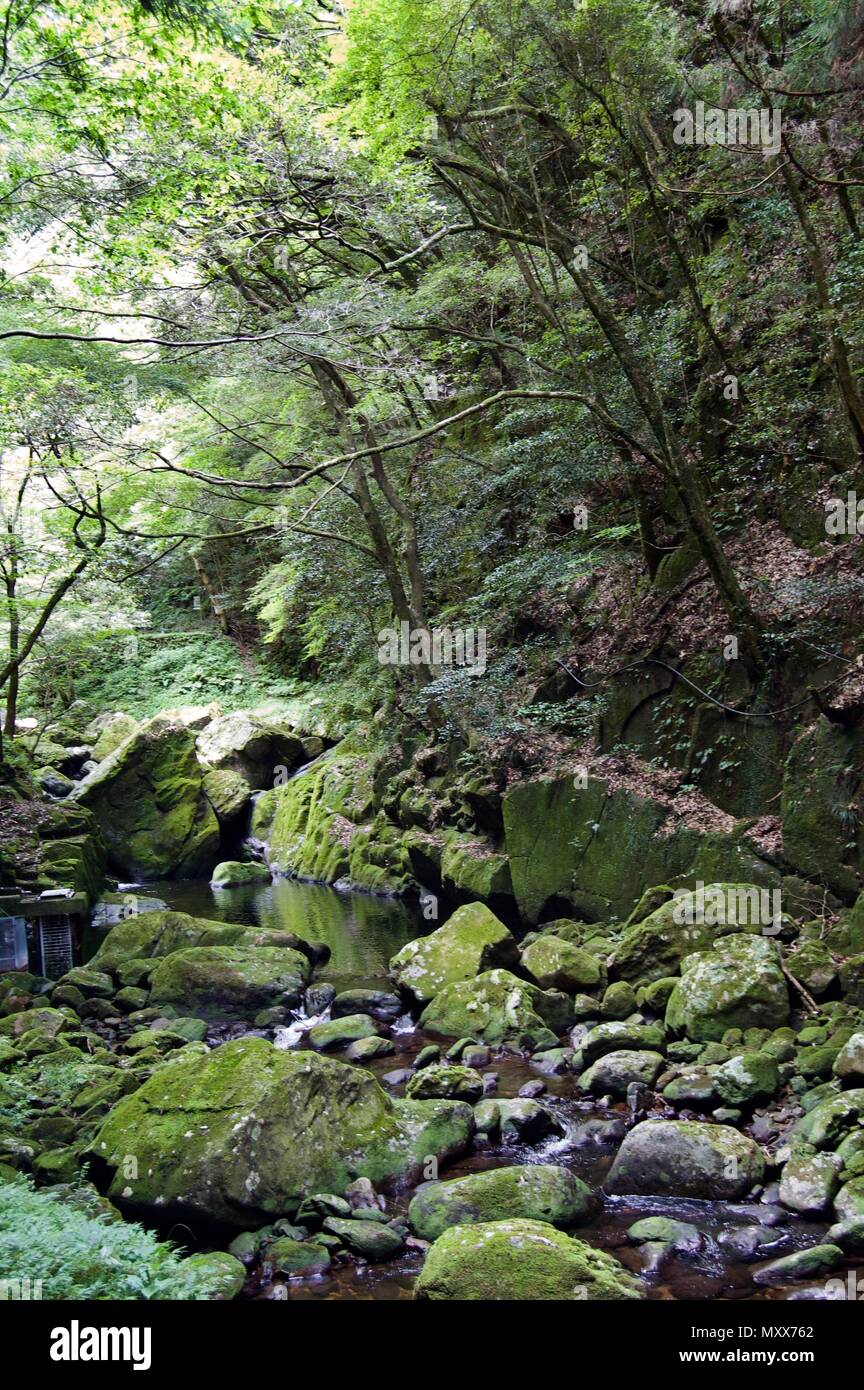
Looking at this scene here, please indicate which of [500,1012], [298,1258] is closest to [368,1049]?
[500,1012]

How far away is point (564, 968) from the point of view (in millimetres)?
9000

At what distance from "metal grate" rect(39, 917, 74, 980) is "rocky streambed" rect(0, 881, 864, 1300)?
1.81 meters

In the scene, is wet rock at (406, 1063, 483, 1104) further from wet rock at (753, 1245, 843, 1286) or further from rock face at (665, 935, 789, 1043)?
wet rock at (753, 1245, 843, 1286)

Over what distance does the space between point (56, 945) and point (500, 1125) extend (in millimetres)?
7132

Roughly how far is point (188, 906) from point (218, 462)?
7741 millimetres

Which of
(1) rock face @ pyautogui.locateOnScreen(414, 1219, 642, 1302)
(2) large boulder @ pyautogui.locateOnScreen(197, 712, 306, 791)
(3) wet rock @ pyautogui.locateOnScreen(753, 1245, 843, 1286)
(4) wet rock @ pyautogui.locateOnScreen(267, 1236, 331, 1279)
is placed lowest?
(4) wet rock @ pyautogui.locateOnScreen(267, 1236, 331, 1279)

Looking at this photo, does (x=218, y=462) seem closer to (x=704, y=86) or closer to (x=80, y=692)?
(x=704, y=86)

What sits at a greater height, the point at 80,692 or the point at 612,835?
the point at 80,692

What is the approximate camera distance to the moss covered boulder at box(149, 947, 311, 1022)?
32.1ft

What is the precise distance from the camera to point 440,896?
1378 cm

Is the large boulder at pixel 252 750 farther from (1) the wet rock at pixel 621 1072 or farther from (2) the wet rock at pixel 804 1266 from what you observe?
(2) the wet rock at pixel 804 1266

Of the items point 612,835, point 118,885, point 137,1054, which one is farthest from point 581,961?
point 118,885

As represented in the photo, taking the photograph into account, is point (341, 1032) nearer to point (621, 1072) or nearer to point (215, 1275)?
point (621, 1072)

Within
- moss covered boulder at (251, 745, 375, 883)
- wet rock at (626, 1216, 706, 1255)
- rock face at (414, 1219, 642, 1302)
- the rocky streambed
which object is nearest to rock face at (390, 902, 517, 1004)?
the rocky streambed
